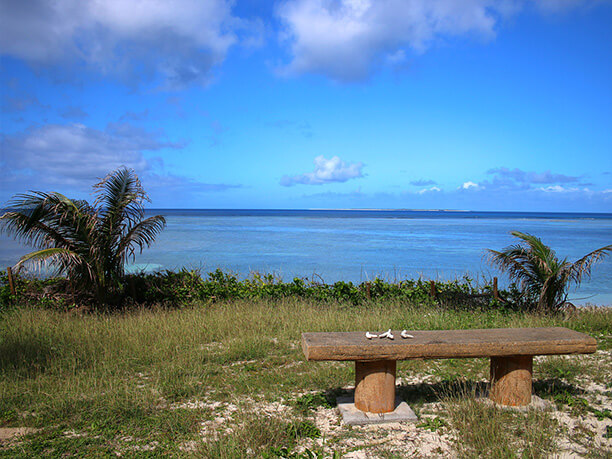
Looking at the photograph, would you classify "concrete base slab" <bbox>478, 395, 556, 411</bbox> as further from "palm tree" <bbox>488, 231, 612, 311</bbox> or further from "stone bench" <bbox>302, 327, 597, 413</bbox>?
"palm tree" <bbox>488, 231, 612, 311</bbox>

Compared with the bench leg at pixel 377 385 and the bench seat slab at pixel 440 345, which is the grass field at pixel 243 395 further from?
the bench seat slab at pixel 440 345

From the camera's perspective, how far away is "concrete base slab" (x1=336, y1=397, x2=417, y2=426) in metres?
3.97

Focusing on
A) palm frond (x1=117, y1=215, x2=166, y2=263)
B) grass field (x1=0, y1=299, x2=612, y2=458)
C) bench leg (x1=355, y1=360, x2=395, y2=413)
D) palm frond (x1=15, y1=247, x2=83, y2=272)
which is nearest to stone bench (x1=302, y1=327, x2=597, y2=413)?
bench leg (x1=355, y1=360, x2=395, y2=413)

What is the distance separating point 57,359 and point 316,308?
14.5 feet

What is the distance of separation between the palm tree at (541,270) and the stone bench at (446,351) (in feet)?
15.1

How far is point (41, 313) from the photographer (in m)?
7.84

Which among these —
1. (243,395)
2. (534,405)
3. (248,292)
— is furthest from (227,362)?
(534,405)

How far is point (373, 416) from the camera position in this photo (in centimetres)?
404

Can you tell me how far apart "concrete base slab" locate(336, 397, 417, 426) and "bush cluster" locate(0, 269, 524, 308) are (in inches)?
183

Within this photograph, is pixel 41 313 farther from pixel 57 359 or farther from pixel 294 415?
pixel 294 415

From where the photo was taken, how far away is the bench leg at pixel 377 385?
4062mm

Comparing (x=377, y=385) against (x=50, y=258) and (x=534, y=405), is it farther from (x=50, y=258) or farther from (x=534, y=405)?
(x=50, y=258)

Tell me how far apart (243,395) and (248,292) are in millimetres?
4473

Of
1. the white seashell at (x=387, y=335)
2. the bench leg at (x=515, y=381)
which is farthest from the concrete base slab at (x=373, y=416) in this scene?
the bench leg at (x=515, y=381)
